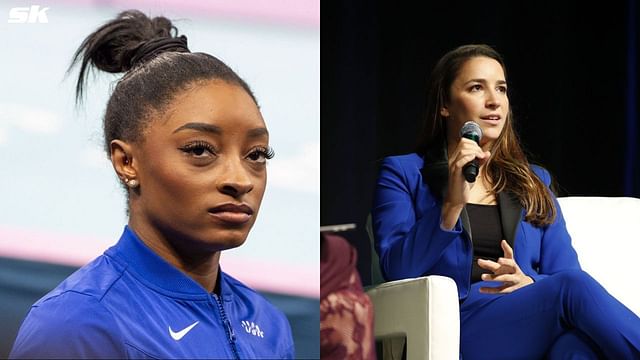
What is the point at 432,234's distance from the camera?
109 inches

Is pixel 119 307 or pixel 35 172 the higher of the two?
pixel 35 172

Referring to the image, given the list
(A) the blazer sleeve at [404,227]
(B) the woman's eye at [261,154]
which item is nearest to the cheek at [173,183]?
(B) the woman's eye at [261,154]

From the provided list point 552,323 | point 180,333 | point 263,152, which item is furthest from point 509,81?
point 180,333

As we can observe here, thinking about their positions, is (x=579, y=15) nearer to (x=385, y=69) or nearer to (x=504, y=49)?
(x=504, y=49)

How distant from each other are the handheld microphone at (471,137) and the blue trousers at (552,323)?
32 centimetres

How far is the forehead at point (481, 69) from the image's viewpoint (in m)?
3.13

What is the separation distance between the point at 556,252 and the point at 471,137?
406mm

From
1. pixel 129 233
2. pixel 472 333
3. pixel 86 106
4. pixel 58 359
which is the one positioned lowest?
pixel 472 333

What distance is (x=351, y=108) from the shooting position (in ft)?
11.4

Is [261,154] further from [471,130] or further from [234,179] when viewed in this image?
[471,130]

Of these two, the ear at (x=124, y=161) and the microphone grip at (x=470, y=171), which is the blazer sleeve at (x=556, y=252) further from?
the ear at (x=124, y=161)

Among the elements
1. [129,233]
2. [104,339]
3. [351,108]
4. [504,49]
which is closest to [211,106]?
[129,233]

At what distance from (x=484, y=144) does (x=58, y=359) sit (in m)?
1.62

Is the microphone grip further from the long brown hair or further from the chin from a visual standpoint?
the chin
